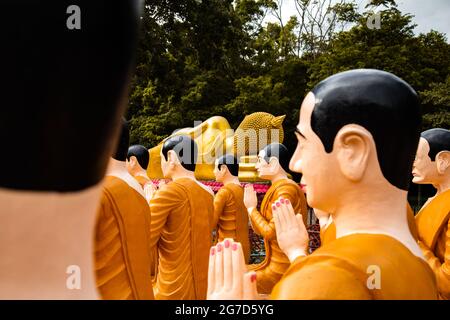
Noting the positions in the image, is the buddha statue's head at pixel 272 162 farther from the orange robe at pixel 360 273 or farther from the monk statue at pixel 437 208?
the orange robe at pixel 360 273

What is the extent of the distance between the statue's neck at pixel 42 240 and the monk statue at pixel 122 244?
6.63ft

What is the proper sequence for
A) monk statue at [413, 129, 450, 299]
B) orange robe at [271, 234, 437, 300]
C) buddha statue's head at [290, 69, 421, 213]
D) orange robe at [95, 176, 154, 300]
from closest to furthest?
orange robe at [271, 234, 437, 300], buddha statue's head at [290, 69, 421, 213], orange robe at [95, 176, 154, 300], monk statue at [413, 129, 450, 299]

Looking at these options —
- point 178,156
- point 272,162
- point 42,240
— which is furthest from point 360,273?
point 272,162

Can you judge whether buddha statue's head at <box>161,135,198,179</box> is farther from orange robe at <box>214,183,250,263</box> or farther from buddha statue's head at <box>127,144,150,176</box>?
buddha statue's head at <box>127,144,150,176</box>

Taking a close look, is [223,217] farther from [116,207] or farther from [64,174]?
[64,174]

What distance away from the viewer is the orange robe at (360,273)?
1.59 m

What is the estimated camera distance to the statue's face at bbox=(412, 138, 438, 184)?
4418 mm

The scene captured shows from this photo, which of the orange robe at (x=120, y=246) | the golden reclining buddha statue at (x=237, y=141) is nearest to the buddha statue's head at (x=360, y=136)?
the orange robe at (x=120, y=246)

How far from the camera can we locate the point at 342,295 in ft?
5.14

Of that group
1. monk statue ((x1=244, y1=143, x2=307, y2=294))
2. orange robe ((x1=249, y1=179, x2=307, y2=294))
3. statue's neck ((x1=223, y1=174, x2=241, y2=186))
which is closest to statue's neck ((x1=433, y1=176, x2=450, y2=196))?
orange robe ((x1=249, y1=179, x2=307, y2=294))

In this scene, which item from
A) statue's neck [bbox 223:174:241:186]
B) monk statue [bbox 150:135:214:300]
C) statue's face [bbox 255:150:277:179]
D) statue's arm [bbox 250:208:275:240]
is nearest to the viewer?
monk statue [bbox 150:135:214:300]

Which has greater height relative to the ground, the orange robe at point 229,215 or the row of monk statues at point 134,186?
the row of monk statues at point 134,186

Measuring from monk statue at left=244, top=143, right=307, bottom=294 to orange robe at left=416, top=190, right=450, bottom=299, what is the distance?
1.65m

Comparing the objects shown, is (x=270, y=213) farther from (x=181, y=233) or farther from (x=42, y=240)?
(x=42, y=240)
